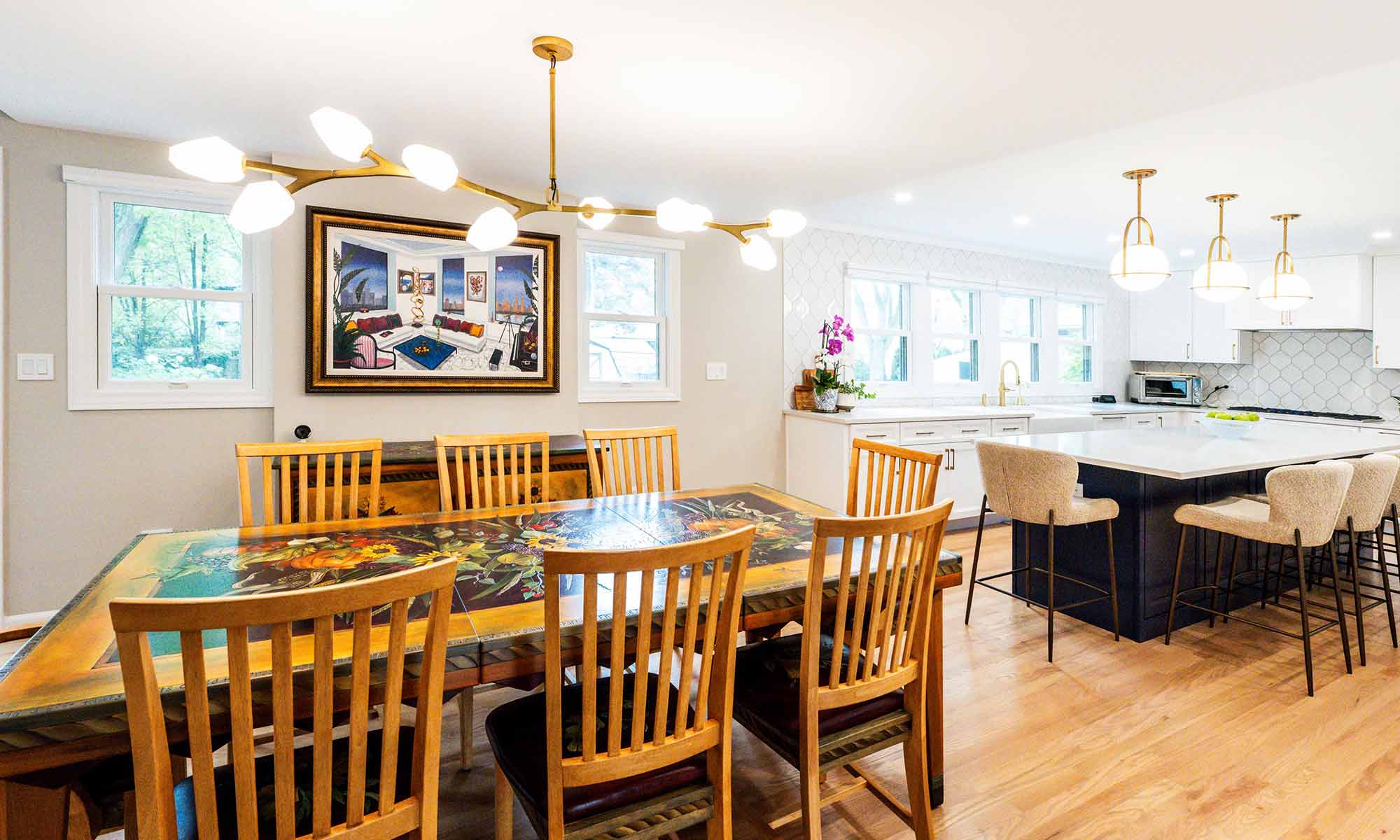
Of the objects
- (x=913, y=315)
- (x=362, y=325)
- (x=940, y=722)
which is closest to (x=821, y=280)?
(x=913, y=315)

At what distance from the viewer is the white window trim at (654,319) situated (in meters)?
4.32

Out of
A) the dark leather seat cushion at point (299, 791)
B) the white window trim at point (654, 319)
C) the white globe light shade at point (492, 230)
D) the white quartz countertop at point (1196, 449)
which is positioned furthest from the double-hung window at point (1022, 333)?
the dark leather seat cushion at point (299, 791)

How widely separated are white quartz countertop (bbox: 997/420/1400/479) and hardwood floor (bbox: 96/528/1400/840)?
806mm

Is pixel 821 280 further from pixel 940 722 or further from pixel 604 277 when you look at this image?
pixel 940 722

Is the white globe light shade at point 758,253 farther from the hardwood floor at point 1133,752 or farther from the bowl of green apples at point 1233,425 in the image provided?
the bowl of green apples at point 1233,425

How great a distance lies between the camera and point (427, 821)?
1.21m

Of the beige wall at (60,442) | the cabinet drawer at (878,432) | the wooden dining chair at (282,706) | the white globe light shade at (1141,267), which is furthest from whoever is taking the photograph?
the cabinet drawer at (878,432)

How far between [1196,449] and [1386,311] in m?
3.74

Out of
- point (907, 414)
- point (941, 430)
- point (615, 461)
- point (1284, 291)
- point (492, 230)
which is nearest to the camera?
point (492, 230)

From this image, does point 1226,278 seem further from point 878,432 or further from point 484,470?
point 484,470

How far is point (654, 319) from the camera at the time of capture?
14.9 ft

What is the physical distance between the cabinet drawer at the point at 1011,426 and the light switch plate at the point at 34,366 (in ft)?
17.8

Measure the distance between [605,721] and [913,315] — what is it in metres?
4.86

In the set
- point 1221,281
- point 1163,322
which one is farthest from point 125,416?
point 1163,322
